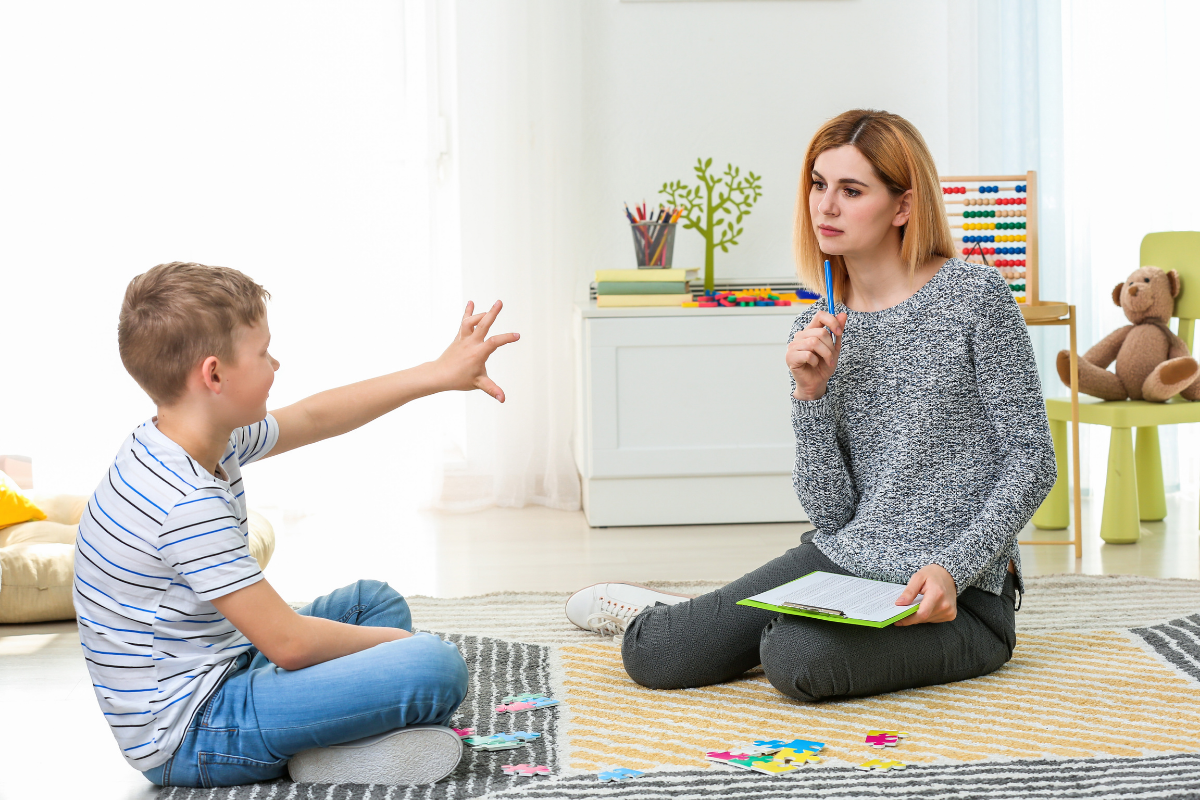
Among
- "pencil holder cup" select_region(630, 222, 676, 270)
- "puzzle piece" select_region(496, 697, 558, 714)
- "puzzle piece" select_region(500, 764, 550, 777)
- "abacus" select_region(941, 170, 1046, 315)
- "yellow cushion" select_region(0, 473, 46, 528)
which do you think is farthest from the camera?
"pencil holder cup" select_region(630, 222, 676, 270)

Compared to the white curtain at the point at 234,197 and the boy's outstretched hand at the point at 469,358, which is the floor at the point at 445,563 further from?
the boy's outstretched hand at the point at 469,358

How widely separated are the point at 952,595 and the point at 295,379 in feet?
6.67

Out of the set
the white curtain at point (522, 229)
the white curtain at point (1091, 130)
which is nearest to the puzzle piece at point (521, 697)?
the white curtain at point (522, 229)

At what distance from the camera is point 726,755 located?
129 cm

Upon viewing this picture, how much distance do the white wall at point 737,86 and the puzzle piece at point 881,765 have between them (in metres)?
2.05

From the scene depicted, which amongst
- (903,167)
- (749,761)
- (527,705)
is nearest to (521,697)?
(527,705)

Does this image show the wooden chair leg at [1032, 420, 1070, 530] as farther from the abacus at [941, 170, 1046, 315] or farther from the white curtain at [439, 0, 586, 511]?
the white curtain at [439, 0, 586, 511]

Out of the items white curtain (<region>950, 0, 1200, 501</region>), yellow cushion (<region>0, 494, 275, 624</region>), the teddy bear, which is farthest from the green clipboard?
white curtain (<region>950, 0, 1200, 501</region>)

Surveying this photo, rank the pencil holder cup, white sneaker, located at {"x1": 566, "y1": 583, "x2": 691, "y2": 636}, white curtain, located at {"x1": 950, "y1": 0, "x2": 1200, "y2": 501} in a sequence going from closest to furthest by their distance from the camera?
1. white sneaker, located at {"x1": 566, "y1": 583, "x2": 691, "y2": 636}
2. the pencil holder cup
3. white curtain, located at {"x1": 950, "y1": 0, "x2": 1200, "y2": 501}

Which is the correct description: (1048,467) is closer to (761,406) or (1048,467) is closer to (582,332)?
(761,406)

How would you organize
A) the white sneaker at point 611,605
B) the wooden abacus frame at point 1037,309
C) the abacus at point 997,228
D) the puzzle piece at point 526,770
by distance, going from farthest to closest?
the abacus at point 997,228, the wooden abacus frame at point 1037,309, the white sneaker at point 611,605, the puzzle piece at point 526,770

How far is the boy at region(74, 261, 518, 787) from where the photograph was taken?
1153 mm

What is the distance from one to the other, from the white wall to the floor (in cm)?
83

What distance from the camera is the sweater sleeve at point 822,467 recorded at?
5.05 feet
